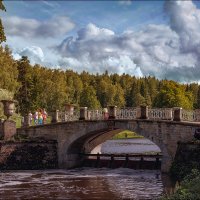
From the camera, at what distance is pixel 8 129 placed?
3669 centimetres

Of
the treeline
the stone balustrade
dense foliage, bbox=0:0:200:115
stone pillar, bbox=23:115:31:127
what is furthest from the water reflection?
the treeline

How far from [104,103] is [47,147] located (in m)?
80.2

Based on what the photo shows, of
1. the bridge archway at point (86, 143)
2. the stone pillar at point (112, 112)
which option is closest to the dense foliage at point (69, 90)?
the stone pillar at point (112, 112)

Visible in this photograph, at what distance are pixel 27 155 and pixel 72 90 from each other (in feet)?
237

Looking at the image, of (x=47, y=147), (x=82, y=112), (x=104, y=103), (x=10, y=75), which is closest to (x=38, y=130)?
(x=47, y=147)

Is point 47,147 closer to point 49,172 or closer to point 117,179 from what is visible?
point 49,172

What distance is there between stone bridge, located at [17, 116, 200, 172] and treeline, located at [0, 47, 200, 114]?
69.5 feet

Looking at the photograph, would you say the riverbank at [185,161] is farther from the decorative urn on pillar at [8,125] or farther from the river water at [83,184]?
the decorative urn on pillar at [8,125]

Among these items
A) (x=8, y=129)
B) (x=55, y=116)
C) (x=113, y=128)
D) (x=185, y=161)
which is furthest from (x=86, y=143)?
(x=185, y=161)

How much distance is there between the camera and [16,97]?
68375 mm

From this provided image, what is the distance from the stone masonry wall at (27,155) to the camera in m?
35.1

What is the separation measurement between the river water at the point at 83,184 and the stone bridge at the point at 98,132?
175 centimetres

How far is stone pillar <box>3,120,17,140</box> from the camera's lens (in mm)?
36406

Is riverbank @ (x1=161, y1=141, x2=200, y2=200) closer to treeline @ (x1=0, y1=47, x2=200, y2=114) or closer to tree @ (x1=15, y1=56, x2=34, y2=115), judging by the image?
treeline @ (x1=0, y1=47, x2=200, y2=114)
